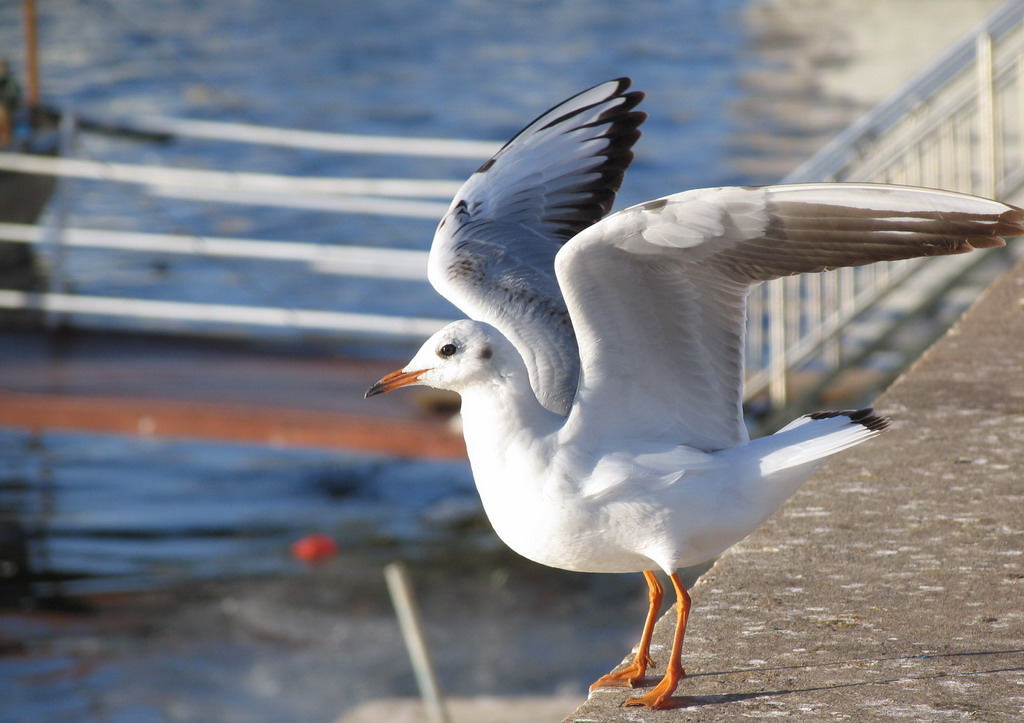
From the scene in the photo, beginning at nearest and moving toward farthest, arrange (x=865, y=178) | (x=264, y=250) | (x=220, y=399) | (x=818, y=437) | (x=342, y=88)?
1. (x=818, y=437)
2. (x=865, y=178)
3. (x=220, y=399)
4. (x=264, y=250)
5. (x=342, y=88)

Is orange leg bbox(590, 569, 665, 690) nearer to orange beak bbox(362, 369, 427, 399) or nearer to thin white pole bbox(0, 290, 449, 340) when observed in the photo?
orange beak bbox(362, 369, 427, 399)

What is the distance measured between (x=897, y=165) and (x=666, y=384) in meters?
5.58

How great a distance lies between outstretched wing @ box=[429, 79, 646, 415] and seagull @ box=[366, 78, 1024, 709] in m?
0.36

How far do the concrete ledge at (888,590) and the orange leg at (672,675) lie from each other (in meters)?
0.03

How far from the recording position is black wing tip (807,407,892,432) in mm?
2609

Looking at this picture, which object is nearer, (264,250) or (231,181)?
(264,250)

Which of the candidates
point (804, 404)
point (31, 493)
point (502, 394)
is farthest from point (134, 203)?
point (502, 394)

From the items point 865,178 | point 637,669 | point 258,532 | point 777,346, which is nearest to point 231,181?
point 258,532

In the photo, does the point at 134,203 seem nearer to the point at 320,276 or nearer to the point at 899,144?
the point at 320,276

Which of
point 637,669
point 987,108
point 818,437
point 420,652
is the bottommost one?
point 420,652

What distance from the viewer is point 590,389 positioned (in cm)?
262

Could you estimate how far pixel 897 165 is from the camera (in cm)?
778

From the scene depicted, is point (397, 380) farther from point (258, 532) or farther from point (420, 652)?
point (258, 532)

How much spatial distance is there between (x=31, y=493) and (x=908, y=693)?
457 inches
